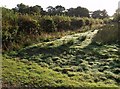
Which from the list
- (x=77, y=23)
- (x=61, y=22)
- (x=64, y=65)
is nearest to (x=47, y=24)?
(x=61, y=22)

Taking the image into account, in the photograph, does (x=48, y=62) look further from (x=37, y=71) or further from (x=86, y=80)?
(x=86, y=80)

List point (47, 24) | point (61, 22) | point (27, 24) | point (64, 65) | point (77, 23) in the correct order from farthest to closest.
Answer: point (77, 23), point (61, 22), point (47, 24), point (27, 24), point (64, 65)

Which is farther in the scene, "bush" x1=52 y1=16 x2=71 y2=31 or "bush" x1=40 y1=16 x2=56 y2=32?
"bush" x1=52 y1=16 x2=71 y2=31

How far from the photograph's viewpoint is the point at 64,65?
506 inches

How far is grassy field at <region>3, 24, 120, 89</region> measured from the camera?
10.4 m

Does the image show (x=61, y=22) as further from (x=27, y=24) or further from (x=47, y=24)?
(x=27, y=24)

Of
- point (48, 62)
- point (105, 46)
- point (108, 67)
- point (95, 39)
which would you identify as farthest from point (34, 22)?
point (108, 67)

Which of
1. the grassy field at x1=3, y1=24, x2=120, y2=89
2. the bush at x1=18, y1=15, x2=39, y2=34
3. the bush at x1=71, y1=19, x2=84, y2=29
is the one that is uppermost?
the bush at x1=18, y1=15, x2=39, y2=34

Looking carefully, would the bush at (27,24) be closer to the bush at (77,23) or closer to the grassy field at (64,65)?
the grassy field at (64,65)

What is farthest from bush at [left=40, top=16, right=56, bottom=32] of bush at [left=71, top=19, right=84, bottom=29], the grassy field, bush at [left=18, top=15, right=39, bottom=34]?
bush at [left=71, top=19, right=84, bottom=29]

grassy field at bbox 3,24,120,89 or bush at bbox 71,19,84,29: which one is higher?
bush at bbox 71,19,84,29

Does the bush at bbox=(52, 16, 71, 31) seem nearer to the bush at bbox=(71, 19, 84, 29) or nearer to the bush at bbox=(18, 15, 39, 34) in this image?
the bush at bbox=(71, 19, 84, 29)

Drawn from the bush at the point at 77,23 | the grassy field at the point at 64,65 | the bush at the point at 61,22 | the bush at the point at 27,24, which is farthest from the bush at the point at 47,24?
the bush at the point at 77,23

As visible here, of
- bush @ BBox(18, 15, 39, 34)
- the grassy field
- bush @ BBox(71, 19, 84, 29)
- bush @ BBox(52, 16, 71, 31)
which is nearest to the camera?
the grassy field
